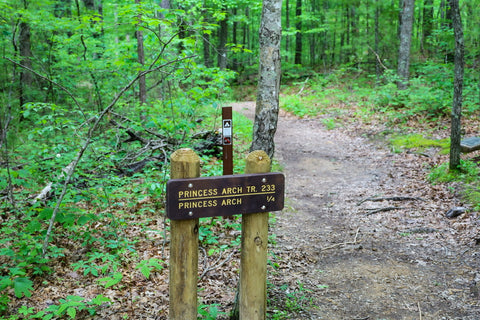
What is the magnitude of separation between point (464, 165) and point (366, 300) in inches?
194

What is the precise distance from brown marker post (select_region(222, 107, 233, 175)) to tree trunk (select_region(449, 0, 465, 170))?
461 cm

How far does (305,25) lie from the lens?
29047mm

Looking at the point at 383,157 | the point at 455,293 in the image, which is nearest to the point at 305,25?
the point at 383,157

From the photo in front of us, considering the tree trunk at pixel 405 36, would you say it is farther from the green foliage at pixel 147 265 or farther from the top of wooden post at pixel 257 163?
the green foliage at pixel 147 265

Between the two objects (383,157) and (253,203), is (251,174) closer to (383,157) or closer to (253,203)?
(253,203)

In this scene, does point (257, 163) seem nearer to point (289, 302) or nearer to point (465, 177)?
point (289, 302)

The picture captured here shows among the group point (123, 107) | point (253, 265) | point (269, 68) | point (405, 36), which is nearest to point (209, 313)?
point (253, 265)

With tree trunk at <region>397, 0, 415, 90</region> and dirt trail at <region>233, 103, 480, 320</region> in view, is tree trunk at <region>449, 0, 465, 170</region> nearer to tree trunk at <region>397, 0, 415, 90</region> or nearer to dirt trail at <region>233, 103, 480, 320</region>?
dirt trail at <region>233, 103, 480, 320</region>

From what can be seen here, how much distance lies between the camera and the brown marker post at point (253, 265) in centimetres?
298

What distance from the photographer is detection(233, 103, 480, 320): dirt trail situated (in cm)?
409

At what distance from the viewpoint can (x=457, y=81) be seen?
693 cm

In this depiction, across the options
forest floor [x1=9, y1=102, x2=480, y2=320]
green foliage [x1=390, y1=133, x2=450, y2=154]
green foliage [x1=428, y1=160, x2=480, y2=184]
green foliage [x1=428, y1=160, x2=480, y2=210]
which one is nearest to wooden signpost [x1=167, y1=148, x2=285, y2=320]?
forest floor [x1=9, y1=102, x2=480, y2=320]

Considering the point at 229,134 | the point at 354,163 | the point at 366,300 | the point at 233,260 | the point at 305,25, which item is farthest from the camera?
the point at 305,25

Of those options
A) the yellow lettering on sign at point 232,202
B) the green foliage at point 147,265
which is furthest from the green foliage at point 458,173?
the green foliage at point 147,265
